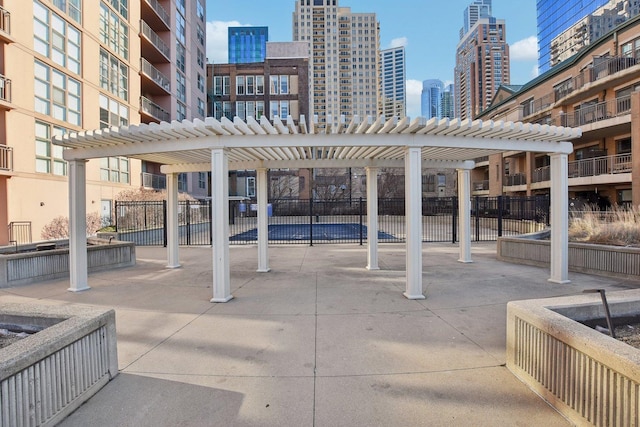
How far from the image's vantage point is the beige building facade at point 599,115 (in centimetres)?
1822

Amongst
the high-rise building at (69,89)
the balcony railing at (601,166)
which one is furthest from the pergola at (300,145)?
the balcony railing at (601,166)

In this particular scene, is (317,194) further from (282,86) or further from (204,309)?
(204,309)

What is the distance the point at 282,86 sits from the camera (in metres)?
40.8

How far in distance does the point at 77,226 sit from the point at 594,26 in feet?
196

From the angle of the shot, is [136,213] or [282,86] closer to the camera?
[136,213]

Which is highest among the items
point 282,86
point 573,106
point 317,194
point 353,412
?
point 282,86

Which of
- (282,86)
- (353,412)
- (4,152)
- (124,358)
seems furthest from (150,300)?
(282,86)

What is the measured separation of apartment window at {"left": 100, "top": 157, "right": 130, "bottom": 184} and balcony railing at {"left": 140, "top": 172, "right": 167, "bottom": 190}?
2.01 metres

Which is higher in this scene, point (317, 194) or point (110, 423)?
point (317, 194)

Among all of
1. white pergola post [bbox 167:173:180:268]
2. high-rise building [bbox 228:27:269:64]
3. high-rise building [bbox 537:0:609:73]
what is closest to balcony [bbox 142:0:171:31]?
white pergola post [bbox 167:173:180:268]

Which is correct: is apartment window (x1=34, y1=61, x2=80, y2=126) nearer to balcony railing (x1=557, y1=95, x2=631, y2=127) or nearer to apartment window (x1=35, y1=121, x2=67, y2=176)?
apartment window (x1=35, y1=121, x2=67, y2=176)

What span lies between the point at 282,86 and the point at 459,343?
40691 millimetres

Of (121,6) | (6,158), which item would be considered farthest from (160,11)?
(6,158)

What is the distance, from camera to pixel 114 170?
20.2 m
